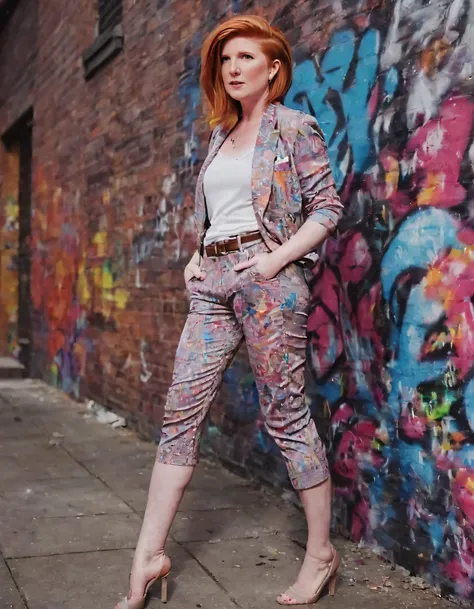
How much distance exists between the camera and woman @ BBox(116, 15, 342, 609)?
2.87 meters

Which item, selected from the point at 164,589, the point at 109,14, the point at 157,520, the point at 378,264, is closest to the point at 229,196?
the point at 378,264

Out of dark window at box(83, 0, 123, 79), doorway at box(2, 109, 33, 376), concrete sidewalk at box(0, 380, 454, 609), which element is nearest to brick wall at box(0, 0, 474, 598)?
concrete sidewalk at box(0, 380, 454, 609)

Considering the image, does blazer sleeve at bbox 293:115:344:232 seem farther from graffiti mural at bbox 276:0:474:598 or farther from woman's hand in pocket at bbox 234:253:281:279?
graffiti mural at bbox 276:0:474:598

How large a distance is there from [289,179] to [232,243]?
30 cm

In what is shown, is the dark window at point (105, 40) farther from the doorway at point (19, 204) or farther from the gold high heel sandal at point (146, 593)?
the gold high heel sandal at point (146, 593)

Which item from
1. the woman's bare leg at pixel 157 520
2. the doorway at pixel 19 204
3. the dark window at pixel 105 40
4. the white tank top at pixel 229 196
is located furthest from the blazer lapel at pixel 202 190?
the doorway at pixel 19 204

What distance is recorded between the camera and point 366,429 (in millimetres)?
3531

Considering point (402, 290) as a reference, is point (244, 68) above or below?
above

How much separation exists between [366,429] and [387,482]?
244 millimetres

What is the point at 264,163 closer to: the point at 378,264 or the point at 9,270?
the point at 378,264

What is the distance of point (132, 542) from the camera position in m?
3.67

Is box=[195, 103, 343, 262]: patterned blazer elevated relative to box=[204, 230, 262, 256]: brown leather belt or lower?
elevated

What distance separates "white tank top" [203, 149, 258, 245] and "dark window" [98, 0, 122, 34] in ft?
14.7

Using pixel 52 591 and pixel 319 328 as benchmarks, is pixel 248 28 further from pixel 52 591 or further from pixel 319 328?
pixel 52 591
